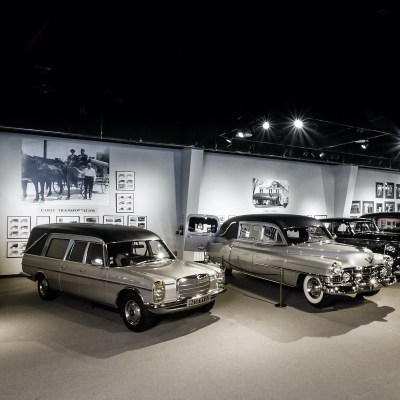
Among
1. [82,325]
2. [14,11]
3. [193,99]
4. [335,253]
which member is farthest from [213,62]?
[82,325]

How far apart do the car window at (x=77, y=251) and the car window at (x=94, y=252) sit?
6.3 inches

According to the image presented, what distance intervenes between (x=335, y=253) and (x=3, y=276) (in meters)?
8.70

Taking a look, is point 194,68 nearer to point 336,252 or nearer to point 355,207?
point 336,252

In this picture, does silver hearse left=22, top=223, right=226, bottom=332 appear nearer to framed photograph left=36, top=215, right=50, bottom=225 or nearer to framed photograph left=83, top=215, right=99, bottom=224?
framed photograph left=36, top=215, right=50, bottom=225

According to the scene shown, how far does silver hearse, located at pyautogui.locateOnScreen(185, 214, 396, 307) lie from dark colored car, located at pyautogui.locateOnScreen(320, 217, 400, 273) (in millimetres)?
2016

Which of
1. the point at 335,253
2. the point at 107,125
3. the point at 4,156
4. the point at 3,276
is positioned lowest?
the point at 3,276

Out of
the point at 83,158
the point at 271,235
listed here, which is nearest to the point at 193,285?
the point at 271,235

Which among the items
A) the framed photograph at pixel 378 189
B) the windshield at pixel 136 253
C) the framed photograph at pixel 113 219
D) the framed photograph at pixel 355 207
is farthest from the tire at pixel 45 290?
the framed photograph at pixel 378 189

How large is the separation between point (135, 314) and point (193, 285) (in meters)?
1.02

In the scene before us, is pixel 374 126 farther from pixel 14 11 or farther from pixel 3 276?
pixel 3 276

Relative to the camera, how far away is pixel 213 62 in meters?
5.52

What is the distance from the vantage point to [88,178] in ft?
33.9

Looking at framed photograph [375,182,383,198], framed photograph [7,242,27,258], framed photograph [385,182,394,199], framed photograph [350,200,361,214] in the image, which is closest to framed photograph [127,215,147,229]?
framed photograph [7,242,27,258]

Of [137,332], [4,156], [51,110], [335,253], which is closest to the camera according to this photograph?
[137,332]
